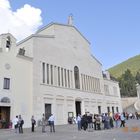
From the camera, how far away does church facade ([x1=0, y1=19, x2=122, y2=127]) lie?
3034 cm

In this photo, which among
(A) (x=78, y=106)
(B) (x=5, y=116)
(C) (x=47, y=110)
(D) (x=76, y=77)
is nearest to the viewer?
(B) (x=5, y=116)

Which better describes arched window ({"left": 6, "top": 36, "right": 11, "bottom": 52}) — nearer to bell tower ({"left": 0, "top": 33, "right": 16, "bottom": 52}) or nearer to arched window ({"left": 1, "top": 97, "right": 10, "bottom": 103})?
bell tower ({"left": 0, "top": 33, "right": 16, "bottom": 52})

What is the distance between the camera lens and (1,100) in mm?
28312

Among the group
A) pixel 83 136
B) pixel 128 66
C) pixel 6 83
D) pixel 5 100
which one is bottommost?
pixel 83 136

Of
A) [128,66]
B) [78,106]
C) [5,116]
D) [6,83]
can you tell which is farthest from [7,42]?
[128,66]

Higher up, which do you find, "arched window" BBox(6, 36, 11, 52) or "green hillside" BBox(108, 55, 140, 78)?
"green hillside" BBox(108, 55, 140, 78)

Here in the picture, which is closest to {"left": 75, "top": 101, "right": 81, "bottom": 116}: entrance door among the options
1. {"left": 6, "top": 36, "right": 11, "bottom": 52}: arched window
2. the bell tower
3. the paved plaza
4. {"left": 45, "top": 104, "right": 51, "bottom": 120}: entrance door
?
{"left": 45, "top": 104, "right": 51, "bottom": 120}: entrance door

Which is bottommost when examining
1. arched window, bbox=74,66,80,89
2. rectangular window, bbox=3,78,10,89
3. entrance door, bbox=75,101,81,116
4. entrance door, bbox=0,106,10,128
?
entrance door, bbox=0,106,10,128

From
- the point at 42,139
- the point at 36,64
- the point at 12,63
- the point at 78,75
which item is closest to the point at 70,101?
the point at 78,75

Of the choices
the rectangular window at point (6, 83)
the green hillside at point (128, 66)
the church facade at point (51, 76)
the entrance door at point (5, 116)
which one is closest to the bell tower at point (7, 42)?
the church facade at point (51, 76)

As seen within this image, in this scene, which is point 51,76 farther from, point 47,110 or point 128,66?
point 128,66

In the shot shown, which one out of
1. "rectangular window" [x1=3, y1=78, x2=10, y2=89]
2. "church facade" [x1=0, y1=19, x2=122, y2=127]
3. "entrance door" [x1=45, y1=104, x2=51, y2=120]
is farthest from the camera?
"entrance door" [x1=45, y1=104, x2=51, y2=120]

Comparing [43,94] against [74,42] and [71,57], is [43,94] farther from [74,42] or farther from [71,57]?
[74,42]

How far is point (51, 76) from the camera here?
3678 centimetres
